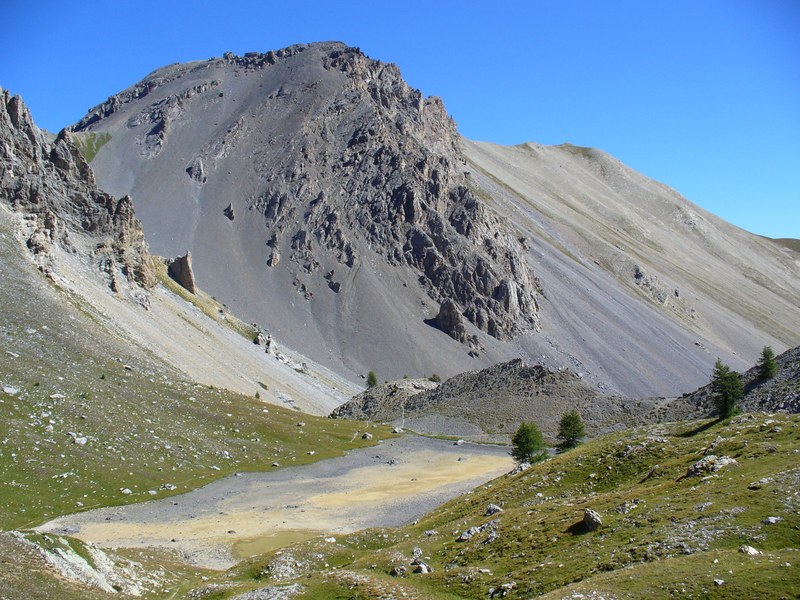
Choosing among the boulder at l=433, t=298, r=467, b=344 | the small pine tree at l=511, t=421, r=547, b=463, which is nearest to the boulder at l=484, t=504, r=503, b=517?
the small pine tree at l=511, t=421, r=547, b=463

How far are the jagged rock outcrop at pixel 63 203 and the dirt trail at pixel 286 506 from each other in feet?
158

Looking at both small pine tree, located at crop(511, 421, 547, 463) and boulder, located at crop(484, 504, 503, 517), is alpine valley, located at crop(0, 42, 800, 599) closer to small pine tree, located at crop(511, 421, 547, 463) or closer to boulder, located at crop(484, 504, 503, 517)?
boulder, located at crop(484, 504, 503, 517)

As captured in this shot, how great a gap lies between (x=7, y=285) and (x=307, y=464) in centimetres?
4307

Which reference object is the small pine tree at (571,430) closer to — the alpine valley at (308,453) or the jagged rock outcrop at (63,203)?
the alpine valley at (308,453)

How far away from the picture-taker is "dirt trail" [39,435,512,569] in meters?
49.8

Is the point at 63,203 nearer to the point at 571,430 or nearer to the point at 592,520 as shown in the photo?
the point at 571,430

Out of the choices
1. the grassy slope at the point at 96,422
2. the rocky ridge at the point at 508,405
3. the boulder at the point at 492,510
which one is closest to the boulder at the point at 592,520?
the boulder at the point at 492,510

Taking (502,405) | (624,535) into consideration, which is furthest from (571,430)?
(624,535)

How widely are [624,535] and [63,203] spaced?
109m

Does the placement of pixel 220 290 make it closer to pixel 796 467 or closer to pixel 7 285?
pixel 7 285

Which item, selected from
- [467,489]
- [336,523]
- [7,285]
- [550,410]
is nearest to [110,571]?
[336,523]

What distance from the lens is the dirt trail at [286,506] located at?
4978 cm

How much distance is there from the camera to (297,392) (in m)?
124

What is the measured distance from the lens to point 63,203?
109562 mm
